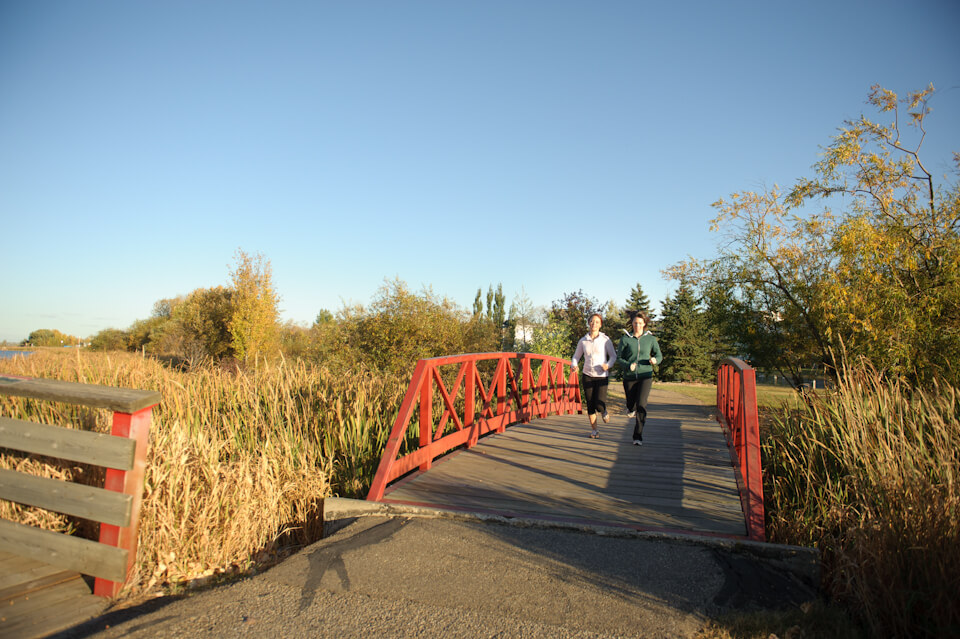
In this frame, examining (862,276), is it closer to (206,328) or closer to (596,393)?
(596,393)

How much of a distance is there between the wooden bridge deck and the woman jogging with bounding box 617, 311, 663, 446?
17.1 inches

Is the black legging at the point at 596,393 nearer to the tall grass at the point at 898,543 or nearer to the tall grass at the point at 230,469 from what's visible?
the tall grass at the point at 230,469

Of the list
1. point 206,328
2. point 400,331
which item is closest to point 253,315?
point 206,328

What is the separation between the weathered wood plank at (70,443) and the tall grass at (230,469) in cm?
57

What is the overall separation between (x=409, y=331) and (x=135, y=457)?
35.6 ft

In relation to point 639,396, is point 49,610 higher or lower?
lower

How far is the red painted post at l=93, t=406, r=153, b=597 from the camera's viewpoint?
299cm

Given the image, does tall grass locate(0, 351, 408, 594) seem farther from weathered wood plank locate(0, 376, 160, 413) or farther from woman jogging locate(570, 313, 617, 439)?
woman jogging locate(570, 313, 617, 439)

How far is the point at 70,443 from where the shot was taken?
9.97 ft


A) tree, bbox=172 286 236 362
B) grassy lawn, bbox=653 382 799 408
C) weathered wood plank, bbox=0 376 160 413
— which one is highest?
tree, bbox=172 286 236 362

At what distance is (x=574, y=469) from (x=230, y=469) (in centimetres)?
A: 325

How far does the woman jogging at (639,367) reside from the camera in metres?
6.75

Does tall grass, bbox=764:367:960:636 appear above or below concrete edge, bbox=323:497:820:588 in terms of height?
above

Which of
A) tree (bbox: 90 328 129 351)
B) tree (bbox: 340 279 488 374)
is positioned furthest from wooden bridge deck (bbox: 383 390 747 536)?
tree (bbox: 90 328 129 351)
